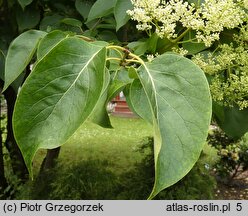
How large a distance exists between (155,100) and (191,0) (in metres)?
0.36

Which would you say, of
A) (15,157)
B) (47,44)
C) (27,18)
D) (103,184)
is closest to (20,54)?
(47,44)

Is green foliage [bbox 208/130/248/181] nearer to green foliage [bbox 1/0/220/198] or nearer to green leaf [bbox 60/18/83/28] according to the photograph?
green leaf [bbox 60/18/83/28]

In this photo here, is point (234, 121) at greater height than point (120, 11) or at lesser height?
lesser

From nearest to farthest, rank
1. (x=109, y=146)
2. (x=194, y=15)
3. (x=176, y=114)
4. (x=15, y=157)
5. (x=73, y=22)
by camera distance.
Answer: (x=176, y=114)
(x=194, y=15)
(x=73, y=22)
(x=15, y=157)
(x=109, y=146)

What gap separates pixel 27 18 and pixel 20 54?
70 cm

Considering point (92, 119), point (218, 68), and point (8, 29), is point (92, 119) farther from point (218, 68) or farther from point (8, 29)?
point (8, 29)

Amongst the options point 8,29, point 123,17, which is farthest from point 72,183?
point 123,17

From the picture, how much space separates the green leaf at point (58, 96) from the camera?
496 millimetres

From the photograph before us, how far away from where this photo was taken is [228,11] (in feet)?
2.16

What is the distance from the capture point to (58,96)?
0.53m

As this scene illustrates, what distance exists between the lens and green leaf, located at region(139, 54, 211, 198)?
0.46m

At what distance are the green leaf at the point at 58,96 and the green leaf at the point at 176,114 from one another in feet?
0.23

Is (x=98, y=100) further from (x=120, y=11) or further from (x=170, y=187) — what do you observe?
(x=170, y=187)

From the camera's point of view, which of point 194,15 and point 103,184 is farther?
point 103,184
